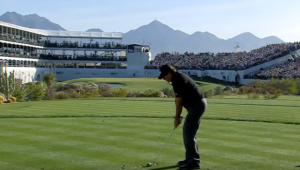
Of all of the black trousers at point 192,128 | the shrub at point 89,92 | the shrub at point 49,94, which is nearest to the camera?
the black trousers at point 192,128

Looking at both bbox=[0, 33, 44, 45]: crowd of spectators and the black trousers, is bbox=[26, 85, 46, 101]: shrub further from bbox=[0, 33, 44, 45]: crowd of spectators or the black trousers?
bbox=[0, 33, 44, 45]: crowd of spectators

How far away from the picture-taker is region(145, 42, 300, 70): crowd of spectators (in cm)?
6900

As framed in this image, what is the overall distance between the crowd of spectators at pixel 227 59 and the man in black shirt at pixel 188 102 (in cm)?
5918

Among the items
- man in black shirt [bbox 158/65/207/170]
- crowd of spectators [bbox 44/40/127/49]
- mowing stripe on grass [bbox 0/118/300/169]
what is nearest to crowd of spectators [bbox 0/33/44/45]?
crowd of spectators [bbox 44/40/127/49]

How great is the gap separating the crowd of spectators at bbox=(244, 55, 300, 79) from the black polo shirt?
5085 centimetres

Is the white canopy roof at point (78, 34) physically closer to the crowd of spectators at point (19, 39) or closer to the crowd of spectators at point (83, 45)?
the crowd of spectators at point (83, 45)

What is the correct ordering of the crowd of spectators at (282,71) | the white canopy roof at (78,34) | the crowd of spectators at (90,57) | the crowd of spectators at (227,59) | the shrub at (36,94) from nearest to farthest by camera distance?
1. the shrub at (36,94)
2. the crowd of spectators at (282,71)
3. the crowd of spectators at (227,59)
4. the crowd of spectators at (90,57)
5. the white canopy roof at (78,34)

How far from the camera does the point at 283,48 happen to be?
72.7 meters

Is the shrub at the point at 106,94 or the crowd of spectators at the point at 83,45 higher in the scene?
the crowd of spectators at the point at 83,45

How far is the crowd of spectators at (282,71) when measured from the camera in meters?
57.2

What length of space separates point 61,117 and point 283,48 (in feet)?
206

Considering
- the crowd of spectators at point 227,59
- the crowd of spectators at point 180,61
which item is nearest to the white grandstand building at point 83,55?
the crowd of spectators at point 180,61

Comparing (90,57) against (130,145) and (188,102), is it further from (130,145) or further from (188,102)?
(188,102)

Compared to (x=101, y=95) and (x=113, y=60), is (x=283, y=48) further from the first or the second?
(x=101, y=95)
